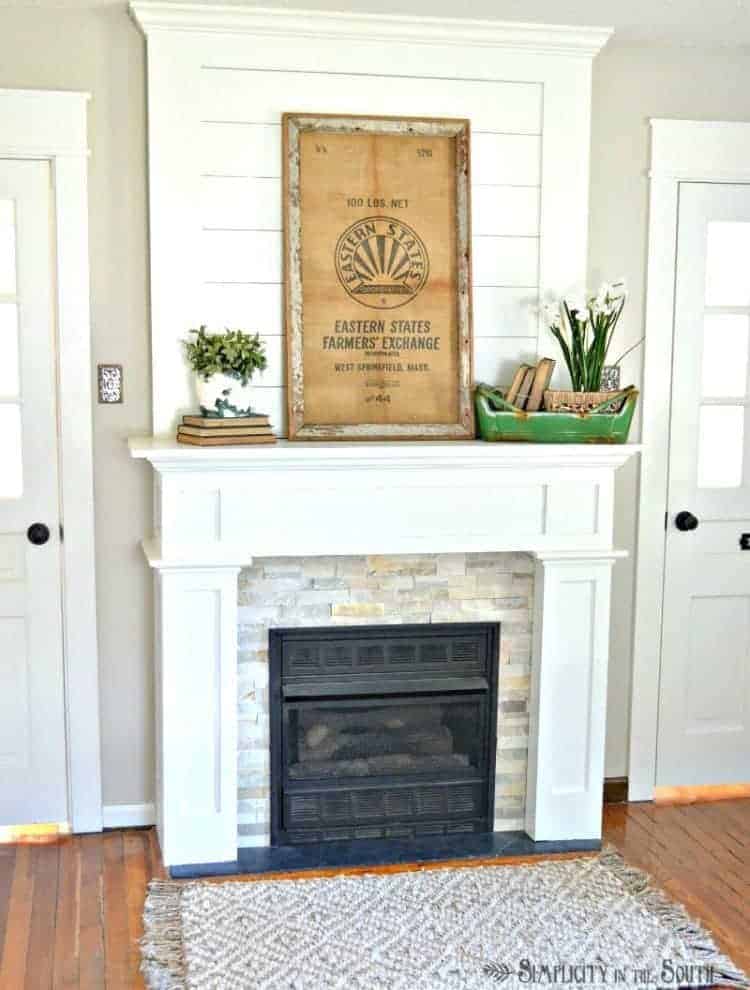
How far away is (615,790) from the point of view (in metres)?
3.90

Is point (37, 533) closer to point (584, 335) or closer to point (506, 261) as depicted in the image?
point (506, 261)

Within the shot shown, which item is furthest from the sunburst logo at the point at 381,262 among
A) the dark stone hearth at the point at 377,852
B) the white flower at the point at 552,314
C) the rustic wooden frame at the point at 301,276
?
the dark stone hearth at the point at 377,852

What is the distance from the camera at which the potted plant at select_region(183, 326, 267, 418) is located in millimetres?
3219

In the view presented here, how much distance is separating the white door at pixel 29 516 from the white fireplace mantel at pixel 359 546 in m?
0.37

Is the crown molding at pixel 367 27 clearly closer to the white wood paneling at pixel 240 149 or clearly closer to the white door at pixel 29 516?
the white wood paneling at pixel 240 149

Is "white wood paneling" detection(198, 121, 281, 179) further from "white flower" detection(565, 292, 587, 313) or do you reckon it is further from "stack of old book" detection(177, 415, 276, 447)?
"white flower" detection(565, 292, 587, 313)

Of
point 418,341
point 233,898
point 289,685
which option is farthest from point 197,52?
point 233,898

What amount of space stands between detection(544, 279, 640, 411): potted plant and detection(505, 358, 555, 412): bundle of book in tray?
3cm

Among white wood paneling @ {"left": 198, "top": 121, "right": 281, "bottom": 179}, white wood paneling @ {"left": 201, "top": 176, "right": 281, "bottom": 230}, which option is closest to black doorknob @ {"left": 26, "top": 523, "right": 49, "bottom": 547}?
white wood paneling @ {"left": 201, "top": 176, "right": 281, "bottom": 230}

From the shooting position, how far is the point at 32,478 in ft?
11.4

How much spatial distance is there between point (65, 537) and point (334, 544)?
2.82ft

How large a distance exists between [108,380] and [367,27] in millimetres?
1313

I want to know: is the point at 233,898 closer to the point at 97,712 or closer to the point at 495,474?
the point at 97,712

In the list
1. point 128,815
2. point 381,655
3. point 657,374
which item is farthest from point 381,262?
point 128,815
